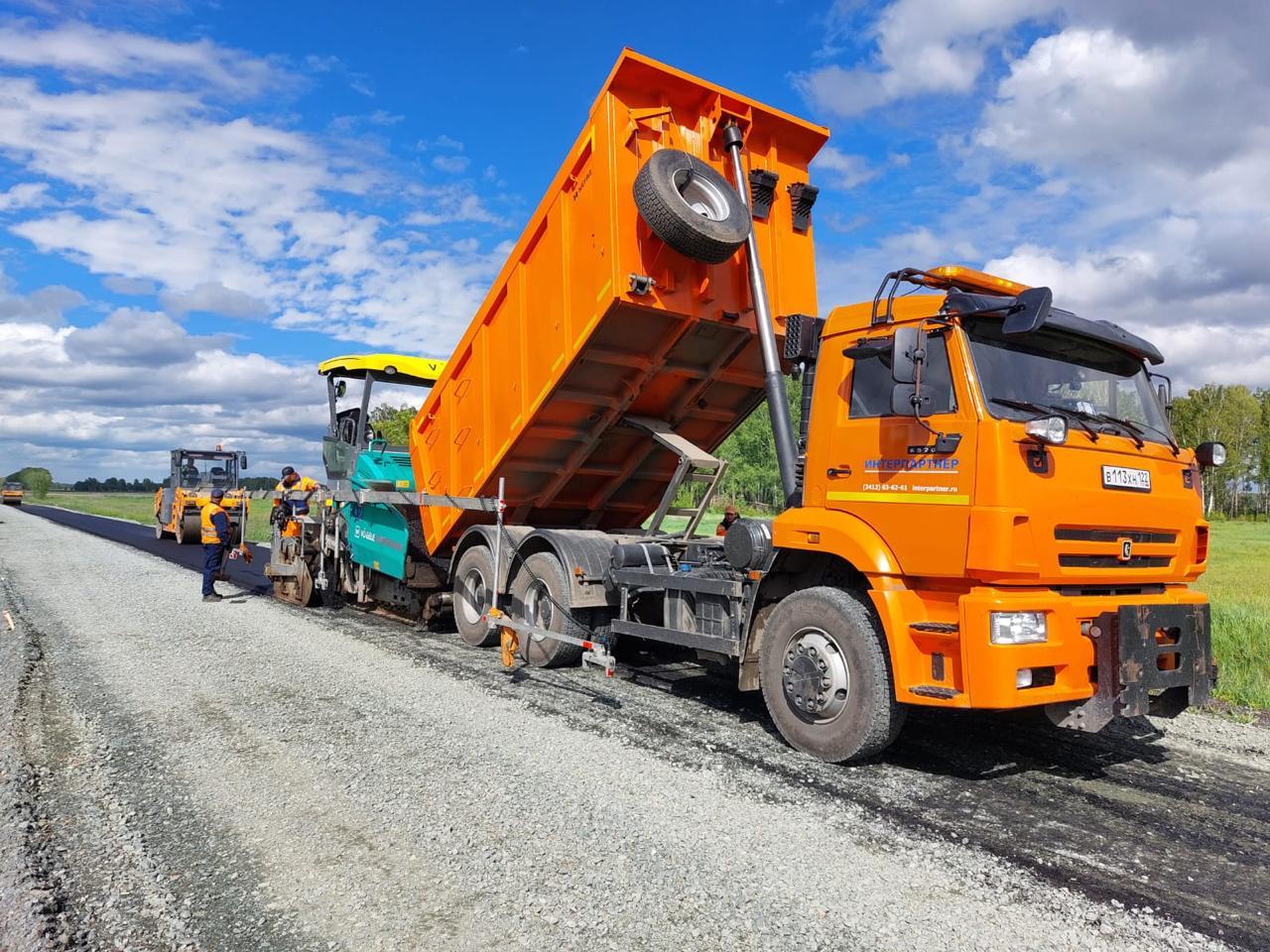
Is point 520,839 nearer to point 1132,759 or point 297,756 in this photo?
point 297,756

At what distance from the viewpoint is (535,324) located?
6992mm

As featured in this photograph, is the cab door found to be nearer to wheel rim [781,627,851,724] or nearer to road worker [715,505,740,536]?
wheel rim [781,627,851,724]

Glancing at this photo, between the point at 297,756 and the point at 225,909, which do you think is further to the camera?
the point at 297,756

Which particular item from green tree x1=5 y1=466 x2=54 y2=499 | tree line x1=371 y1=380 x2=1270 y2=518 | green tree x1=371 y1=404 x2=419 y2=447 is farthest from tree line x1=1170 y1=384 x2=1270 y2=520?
green tree x1=5 y1=466 x2=54 y2=499

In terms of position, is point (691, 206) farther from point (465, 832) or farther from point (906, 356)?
point (465, 832)

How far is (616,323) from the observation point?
20.3 ft

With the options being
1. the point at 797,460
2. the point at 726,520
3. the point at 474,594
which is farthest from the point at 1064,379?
the point at 474,594

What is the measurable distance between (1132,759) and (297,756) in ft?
15.5

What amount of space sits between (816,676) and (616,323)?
113 inches

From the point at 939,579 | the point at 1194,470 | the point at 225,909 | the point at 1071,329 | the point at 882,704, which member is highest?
the point at 1071,329

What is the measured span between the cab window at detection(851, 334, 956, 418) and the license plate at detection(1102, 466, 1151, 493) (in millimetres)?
900

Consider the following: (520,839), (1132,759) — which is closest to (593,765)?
(520,839)

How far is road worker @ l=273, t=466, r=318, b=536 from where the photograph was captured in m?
11.5

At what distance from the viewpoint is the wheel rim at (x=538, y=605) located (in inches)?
288
